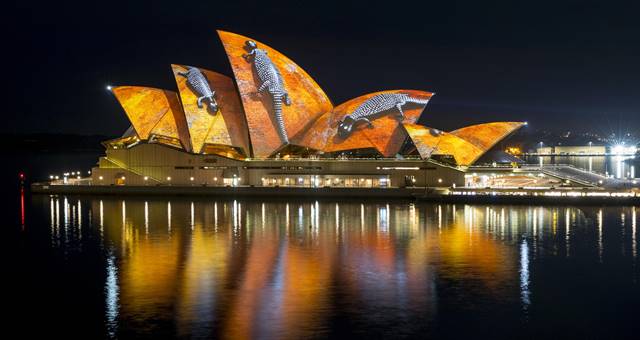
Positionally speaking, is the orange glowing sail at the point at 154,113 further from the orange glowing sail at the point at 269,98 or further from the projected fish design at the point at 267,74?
the projected fish design at the point at 267,74

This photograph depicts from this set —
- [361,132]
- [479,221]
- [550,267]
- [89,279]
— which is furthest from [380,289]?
[361,132]

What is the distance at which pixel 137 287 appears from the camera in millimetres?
21859

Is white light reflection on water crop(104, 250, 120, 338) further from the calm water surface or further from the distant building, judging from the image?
the distant building

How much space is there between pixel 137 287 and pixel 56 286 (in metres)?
2.37

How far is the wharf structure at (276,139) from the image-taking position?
46656mm

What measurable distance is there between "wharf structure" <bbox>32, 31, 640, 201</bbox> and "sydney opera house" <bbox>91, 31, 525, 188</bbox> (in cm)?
6

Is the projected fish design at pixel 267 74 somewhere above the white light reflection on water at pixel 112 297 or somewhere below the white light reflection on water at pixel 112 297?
above

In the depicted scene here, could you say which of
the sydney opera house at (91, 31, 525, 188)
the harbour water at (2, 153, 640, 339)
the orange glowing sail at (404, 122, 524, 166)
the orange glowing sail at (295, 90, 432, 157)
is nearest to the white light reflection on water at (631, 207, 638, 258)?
the harbour water at (2, 153, 640, 339)

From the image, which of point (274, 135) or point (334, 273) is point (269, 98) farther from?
point (334, 273)

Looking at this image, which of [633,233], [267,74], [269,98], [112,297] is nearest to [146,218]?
[269,98]

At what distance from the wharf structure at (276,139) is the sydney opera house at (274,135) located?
0.19 feet

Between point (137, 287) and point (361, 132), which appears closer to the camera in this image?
point (137, 287)

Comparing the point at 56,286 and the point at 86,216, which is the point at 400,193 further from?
the point at 56,286

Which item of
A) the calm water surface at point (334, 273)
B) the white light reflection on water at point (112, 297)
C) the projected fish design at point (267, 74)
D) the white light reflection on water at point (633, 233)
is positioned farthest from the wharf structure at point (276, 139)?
the white light reflection on water at point (112, 297)
